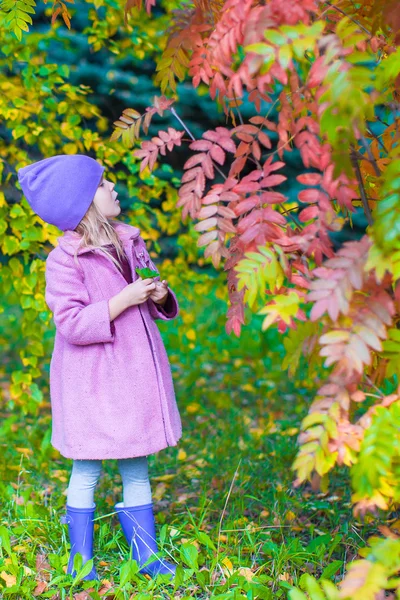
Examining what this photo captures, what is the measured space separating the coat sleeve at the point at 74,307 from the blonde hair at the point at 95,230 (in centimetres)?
9

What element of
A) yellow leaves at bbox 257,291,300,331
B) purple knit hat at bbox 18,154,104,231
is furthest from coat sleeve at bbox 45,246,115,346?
yellow leaves at bbox 257,291,300,331

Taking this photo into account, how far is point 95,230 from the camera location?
7.41ft

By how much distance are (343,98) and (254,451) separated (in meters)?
2.26

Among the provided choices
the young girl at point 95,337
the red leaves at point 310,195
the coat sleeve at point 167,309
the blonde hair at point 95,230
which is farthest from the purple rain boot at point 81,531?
the red leaves at point 310,195

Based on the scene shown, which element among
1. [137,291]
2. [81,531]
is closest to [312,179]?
[137,291]

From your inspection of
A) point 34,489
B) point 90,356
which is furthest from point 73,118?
point 34,489

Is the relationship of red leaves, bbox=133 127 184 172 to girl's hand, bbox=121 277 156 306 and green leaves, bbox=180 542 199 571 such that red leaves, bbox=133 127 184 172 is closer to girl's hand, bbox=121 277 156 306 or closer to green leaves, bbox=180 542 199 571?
girl's hand, bbox=121 277 156 306

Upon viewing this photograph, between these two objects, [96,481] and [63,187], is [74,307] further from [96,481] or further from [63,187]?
[96,481]

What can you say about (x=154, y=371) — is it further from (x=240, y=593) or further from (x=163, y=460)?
(x=163, y=460)

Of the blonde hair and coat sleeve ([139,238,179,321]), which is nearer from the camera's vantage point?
the blonde hair

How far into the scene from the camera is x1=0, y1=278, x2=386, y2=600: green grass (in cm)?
228

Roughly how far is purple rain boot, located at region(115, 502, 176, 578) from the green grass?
0.05 meters

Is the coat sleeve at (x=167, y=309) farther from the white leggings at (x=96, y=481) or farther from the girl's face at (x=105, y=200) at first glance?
the white leggings at (x=96, y=481)

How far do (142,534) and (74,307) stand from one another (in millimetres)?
825
